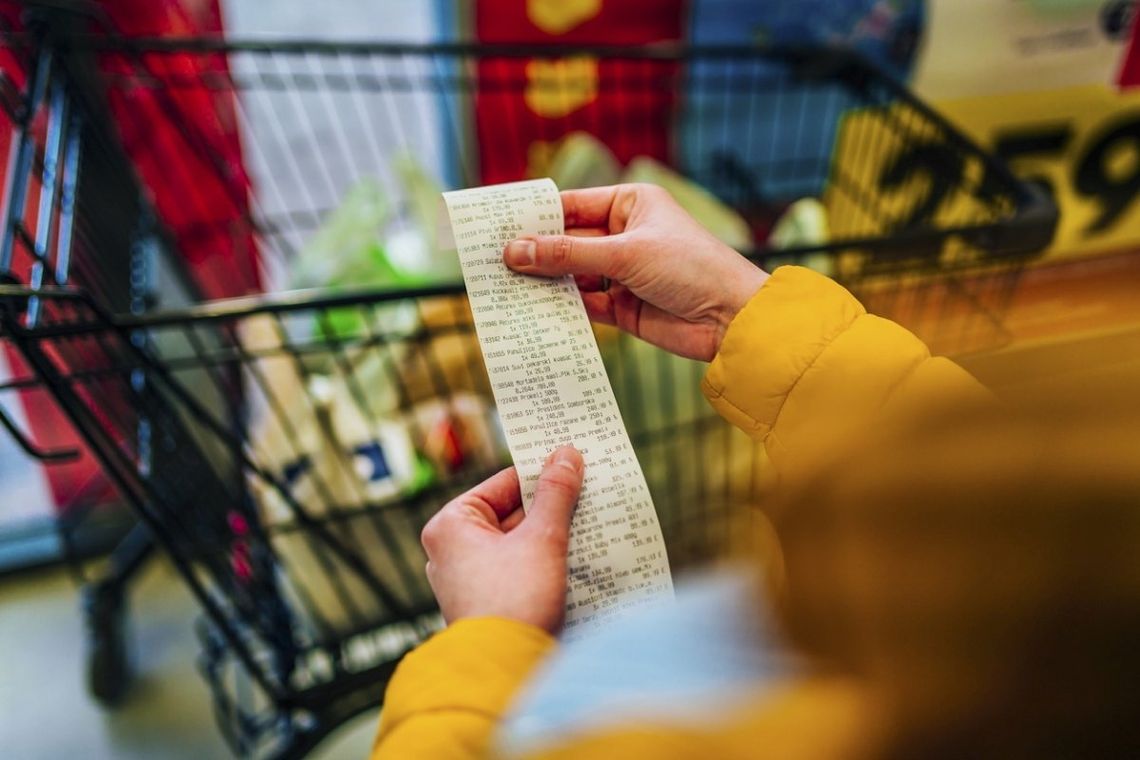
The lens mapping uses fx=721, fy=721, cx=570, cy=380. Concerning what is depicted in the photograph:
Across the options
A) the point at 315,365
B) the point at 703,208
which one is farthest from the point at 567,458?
the point at 703,208

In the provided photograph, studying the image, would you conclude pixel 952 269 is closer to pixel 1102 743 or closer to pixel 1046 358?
pixel 1046 358

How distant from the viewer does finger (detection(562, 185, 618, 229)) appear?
0.56 meters

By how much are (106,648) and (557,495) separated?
99cm

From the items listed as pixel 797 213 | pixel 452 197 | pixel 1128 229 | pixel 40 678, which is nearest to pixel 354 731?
pixel 40 678

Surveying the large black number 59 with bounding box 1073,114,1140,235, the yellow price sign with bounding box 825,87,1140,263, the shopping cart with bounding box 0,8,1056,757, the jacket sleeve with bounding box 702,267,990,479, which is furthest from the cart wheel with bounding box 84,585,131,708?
the large black number 59 with bounding box 1073,114,1140,235

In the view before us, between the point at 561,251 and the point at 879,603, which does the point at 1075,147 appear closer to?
the point at 561,251

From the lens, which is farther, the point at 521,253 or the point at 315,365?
the point at 315,365

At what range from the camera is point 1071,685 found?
9.5 inches

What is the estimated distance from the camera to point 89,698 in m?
1.07

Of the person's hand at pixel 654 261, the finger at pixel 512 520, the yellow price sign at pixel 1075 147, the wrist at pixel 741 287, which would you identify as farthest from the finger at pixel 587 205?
the yellow price sign at pixel 1075 147

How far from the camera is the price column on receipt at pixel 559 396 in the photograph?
0.44 meters

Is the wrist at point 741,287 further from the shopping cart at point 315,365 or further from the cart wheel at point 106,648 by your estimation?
the cart wheel at point 106,648

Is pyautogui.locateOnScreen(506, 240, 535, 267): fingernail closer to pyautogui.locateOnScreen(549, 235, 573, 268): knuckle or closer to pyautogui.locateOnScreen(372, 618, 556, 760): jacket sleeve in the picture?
pyautogui.locateOnScreen(549, 235, 573, 268): knuckle

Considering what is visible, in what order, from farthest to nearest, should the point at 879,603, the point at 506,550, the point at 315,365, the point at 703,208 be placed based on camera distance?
the point at 703,208 < the point at 315,365 < the point at 506,550 < the point at 879,603
